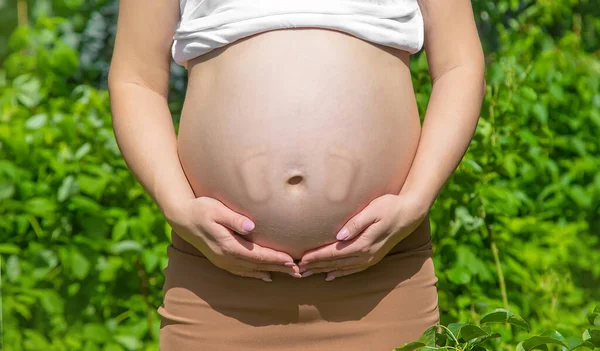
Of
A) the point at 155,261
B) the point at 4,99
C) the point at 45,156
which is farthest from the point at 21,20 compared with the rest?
the point at 155,261

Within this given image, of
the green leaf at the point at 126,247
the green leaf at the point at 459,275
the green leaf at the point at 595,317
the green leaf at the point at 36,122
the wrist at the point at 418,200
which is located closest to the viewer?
the green leaf at the point at 595,317

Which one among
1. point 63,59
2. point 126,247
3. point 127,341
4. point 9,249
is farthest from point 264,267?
point 63,59

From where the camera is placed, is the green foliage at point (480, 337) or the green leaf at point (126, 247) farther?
the green leaf at point (126, 247)

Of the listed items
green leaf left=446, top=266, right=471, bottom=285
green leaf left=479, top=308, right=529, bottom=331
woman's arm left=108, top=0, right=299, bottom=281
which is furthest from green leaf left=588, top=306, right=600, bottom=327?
green leaf left=446, top=266, right=471, bottom=285

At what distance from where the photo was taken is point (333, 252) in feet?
5.28

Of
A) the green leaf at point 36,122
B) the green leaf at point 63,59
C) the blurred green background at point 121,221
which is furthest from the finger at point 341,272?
the green leaf at point 63,59

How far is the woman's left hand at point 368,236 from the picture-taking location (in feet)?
5.22

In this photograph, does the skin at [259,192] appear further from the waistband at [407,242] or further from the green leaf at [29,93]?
the green leaf at [29,93]

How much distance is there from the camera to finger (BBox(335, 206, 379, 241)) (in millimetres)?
1589

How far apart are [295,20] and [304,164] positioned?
0.27 meters

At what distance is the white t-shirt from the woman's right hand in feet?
1.03

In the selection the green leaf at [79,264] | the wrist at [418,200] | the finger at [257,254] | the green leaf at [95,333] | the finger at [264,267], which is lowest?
the green leaf at [95,333]

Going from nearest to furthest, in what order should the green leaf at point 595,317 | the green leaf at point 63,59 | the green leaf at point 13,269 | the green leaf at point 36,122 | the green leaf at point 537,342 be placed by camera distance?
the green leaf at point 537,342
the green leaf at point 595,317
the green leaf at point 13,269
the green leaf at point 36,122
the green leaf at point 63,59

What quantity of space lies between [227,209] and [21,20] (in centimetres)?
357
